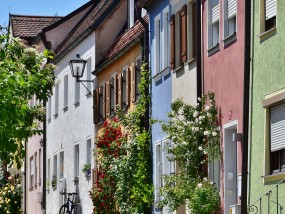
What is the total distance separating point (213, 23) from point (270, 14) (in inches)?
187

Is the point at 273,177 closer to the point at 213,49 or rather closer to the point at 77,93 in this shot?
the point at 213,49

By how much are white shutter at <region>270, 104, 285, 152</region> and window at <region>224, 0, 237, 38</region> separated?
3469 millimetres

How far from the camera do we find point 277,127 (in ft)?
70.0

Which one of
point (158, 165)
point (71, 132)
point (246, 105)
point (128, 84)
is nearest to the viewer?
point (246, 105)

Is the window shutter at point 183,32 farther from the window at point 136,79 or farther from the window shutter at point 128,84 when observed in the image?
the window shutter at point 128,84

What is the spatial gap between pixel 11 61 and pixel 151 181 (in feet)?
23.9

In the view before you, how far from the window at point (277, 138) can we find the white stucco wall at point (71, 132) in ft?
68.3

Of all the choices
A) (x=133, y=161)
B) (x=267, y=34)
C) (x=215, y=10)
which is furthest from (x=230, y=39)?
(x=133, y=161)

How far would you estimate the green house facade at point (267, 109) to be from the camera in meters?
21.1

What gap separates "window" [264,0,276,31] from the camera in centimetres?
2169

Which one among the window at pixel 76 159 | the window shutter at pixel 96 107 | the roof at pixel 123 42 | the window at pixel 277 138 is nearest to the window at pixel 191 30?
the roof at pixel 123 42

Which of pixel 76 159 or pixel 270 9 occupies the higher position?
pixel 270 9

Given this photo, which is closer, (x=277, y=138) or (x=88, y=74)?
(x=277, y=138)

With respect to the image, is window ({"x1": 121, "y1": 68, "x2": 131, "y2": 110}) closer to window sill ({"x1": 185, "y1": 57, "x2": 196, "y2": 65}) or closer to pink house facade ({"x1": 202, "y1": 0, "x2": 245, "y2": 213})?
window sill ({"x1": 185, "y1": 57, "x2": 196, "y2": 65})
